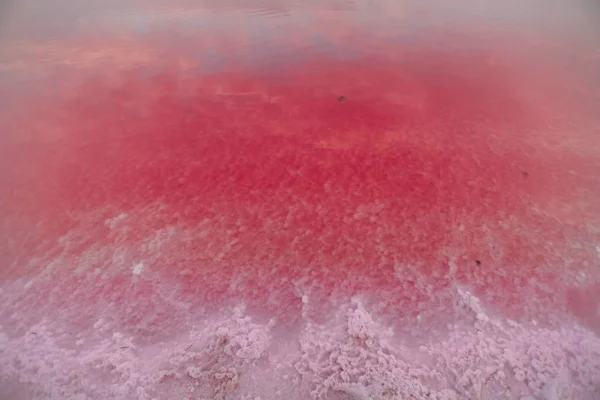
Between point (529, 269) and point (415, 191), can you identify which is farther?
point (415, 191)

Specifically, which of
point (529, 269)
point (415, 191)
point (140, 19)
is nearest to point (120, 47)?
point (140, 19)

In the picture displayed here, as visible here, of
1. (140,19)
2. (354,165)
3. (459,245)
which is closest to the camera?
(459,245)

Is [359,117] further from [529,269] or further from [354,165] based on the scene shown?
[529,269]

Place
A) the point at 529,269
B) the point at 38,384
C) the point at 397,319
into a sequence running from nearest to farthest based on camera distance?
the point at 38,384, the point at 397,319, the point at 529,269

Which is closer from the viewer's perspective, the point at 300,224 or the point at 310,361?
the point at 310,361
